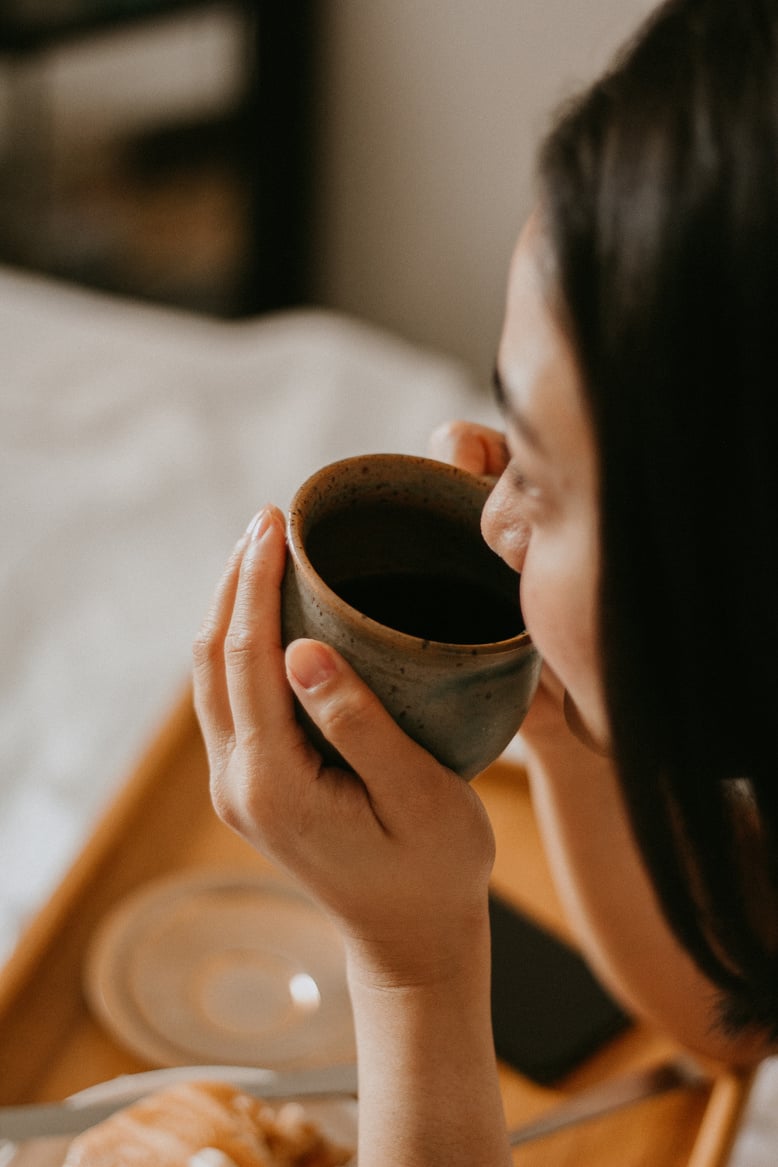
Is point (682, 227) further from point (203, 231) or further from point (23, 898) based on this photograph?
point (203, 231)

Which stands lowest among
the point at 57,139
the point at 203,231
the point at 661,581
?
the point at 203,231

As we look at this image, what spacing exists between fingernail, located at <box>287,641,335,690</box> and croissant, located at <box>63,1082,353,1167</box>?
22 centimetres

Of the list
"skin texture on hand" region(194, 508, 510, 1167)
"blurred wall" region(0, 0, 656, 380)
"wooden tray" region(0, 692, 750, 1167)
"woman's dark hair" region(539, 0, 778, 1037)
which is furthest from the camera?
"blurred wall" region(0, 0, 656, 380)

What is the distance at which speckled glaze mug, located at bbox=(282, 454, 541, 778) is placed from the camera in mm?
445

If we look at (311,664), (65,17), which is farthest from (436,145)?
(311,664)

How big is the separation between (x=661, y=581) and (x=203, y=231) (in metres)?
2.25

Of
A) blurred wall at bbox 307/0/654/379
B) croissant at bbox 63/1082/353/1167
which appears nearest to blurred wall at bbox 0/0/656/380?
blurred wall at bbox 307/0/654/379

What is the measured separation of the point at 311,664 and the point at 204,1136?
233 millimetres

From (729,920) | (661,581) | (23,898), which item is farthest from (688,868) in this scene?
(23,898)

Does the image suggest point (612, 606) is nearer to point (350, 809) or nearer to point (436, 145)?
point (350, 809)

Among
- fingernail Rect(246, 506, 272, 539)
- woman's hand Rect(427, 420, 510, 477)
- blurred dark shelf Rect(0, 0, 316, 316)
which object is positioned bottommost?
blurred dark shelf Rect(0, 0, 316, 316)

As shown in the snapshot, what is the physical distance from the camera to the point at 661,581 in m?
0.41

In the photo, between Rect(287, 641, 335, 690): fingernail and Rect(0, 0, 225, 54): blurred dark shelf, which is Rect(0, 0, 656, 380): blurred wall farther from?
Rect(287, 641, 335, 690): fingernail

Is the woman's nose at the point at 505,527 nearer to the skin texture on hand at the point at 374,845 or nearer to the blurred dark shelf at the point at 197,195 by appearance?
the skin texture on hand at the point at 374,845
